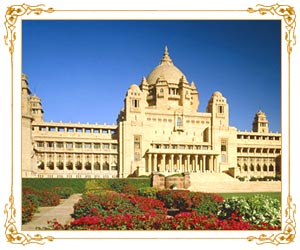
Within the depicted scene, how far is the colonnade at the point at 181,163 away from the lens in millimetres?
51531

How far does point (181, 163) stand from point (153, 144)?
5240mm

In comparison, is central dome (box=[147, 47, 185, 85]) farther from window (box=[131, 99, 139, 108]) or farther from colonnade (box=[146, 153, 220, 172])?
colonnade (box=[146, 153, 220, 172])

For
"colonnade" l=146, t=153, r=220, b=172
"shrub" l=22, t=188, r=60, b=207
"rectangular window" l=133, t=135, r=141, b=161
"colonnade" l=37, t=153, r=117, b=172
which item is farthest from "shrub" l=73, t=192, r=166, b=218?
"colonnade" l=37, t=153, r=117, b=172

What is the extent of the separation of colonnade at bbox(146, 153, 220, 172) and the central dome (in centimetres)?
1621

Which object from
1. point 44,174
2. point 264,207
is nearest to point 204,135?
point 44,174

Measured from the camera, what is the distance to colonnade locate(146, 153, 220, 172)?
51531 mm

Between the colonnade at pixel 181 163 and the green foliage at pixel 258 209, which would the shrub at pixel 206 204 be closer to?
the green foliage at pixel 258 209

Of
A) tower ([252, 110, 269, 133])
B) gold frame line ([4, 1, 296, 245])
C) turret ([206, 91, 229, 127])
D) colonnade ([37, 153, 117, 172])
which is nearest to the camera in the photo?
gold frame line ([4, 1, 296, 245])

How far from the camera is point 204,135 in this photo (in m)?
56.7

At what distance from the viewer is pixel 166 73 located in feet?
210

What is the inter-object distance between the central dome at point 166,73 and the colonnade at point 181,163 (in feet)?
53.2
